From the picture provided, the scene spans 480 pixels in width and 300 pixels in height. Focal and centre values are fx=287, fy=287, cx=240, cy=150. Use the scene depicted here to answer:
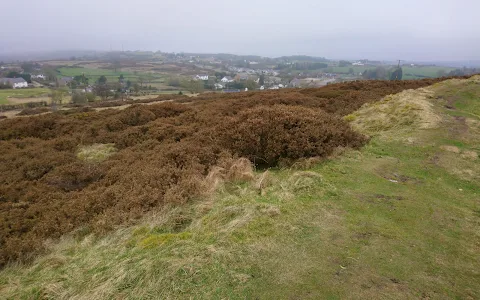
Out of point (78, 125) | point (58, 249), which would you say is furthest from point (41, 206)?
point (78, 125)

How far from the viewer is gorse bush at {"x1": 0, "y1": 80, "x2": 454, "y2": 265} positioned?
6902 millimetres

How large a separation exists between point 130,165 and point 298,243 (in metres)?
7.09

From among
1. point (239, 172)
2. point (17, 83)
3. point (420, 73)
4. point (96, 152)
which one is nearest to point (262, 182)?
point (239, 172)

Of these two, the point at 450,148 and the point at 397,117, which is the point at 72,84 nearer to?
Result: the point at 397,117

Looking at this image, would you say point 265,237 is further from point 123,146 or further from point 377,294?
point 123,146

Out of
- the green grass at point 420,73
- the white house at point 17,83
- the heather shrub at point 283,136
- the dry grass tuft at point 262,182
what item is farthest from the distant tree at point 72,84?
the green grass at point 420,73

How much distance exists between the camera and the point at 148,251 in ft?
16.6

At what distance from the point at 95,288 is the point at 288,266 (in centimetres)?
290

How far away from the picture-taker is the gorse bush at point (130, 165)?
22.6 feet

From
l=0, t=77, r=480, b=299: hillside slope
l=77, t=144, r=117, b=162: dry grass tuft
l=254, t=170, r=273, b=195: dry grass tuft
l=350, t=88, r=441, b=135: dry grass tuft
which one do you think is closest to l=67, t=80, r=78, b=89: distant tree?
l=77, t=144, r=117, b=162: dry grass tuft

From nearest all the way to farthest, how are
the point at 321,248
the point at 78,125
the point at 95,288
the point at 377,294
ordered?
the point at 377,294
the point at 95,288
the point at 321,248
the point at 78,125

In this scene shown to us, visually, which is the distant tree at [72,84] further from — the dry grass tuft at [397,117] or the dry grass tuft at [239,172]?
the dry grass tuft at [239,172]

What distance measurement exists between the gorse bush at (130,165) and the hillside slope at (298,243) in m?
0.58

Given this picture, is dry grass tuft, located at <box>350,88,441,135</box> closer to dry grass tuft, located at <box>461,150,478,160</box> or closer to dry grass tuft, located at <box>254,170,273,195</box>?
dry grass tuft, located at <box>461,150,478,160</box>
